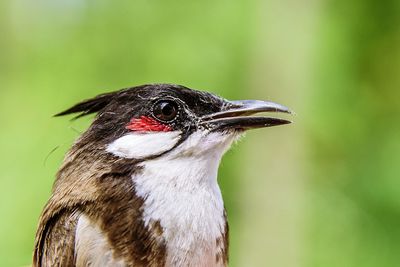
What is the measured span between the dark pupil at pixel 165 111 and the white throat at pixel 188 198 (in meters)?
0.13

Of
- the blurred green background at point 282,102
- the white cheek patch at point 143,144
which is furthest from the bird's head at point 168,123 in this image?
the blurred green background at point 282,102

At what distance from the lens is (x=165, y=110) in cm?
282

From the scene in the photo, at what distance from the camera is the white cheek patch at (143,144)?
8.97ft

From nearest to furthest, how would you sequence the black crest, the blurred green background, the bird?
the bird, the black crest, the blurred green background

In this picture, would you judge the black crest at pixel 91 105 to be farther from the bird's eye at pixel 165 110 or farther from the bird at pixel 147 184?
the bird's eye at pixel 165 110

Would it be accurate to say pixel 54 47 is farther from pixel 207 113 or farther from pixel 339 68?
pixel 207 113

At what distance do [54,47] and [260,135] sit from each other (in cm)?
497

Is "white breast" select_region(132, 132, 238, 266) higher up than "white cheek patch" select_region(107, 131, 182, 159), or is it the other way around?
"white cheek patch" select_region(107, 131, 182, 159)

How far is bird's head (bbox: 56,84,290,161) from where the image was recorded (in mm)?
2752

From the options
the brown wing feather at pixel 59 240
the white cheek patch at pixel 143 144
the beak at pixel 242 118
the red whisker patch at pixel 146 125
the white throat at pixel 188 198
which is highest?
the beak at pixel 242 118

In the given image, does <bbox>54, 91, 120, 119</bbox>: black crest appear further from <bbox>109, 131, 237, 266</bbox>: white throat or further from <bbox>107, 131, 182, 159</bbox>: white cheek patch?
<bbox>109, 131, 237, 266</bbox>: white throat

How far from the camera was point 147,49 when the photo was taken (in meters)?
11.4

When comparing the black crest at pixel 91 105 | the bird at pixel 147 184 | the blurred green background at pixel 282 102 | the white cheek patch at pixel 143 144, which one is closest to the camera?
the bird at pixel 147 184

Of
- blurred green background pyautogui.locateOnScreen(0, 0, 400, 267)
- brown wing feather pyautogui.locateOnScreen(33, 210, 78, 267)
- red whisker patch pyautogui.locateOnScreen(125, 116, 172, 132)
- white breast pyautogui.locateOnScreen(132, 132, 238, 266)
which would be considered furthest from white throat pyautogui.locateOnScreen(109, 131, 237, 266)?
blurred green background pyautogui.locateOnScreen(0, 0, 400, 267)
